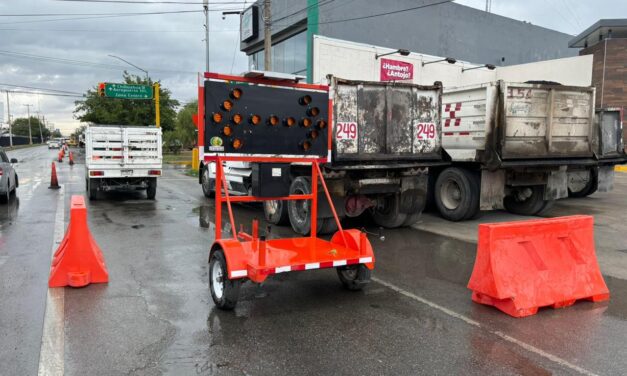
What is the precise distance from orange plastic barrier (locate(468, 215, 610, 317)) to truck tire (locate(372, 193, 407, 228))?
3.94 metres

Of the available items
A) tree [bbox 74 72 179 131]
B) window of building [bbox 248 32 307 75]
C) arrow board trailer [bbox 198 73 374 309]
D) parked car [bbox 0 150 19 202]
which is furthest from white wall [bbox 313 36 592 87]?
tree [bbox 74 72 179 131]

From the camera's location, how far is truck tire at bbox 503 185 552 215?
11.2 meters

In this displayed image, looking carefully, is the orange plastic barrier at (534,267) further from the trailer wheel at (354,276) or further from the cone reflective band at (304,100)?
the cone reflective band at (304,100)

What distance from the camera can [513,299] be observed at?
4852 mm

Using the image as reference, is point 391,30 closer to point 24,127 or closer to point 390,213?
point 390,213

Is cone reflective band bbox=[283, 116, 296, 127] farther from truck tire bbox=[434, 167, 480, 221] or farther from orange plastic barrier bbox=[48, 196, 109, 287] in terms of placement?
truck tire bbox=[434, 167, 480, 221]

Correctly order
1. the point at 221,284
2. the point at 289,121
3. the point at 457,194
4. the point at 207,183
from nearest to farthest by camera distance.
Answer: the point at 221,284 → the point at 289,121 → the point at 457,194 → the point at 207,183

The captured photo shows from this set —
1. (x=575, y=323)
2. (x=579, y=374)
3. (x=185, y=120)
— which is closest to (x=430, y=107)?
(x=575, y=323)

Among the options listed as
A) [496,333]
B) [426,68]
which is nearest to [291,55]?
[426,68]

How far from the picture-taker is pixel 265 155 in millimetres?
5566

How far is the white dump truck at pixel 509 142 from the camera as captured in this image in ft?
31.8

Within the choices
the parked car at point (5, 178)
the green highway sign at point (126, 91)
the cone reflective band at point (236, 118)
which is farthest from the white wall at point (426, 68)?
the green highway sign at point (126, 91)

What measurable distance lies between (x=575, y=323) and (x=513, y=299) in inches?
24.0

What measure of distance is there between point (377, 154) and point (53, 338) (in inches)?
231
